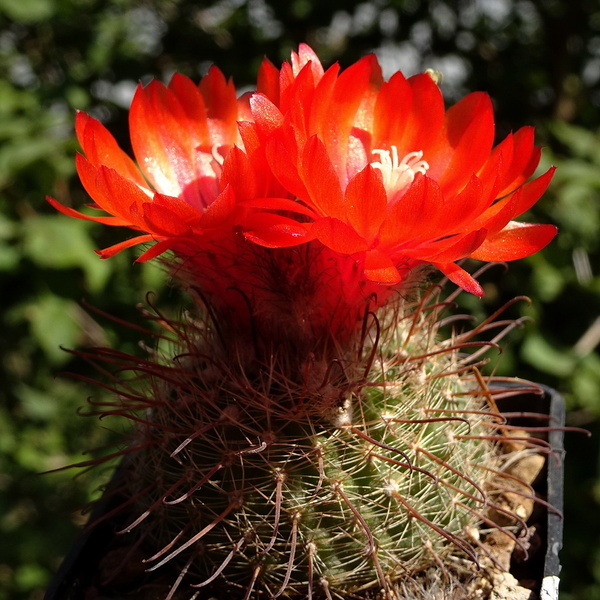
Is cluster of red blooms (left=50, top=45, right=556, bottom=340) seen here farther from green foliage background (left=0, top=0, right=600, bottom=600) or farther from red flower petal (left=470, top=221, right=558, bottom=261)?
green foliage background (left=0, top=0, right=600, bottom=600)

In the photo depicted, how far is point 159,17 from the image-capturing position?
2523mm

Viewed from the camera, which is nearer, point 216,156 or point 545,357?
point 216,156

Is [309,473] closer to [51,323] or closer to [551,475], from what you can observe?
[551,475]

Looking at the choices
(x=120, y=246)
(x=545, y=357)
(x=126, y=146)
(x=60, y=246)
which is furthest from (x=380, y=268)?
(x=126, y=146)

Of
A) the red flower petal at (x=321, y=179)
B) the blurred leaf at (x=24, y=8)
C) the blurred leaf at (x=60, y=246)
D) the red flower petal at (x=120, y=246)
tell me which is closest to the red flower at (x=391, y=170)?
the red flower petal at (x=321, y=179)

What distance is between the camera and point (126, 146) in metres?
2.20

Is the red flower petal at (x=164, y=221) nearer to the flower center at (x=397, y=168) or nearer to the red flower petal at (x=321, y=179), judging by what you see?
the red flower petal at (x=321, y=179)

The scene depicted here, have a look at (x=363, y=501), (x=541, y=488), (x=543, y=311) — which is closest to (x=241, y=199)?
(x=363, y=501)

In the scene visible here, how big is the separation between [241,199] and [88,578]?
614 mm

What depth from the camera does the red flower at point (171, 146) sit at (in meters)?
0.72

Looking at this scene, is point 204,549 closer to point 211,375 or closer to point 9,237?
point 211,375

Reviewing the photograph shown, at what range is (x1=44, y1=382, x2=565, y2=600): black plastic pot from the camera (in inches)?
34.4

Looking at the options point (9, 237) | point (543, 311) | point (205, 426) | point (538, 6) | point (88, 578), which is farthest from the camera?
point (538, 6)

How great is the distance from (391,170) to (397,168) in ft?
0.03
